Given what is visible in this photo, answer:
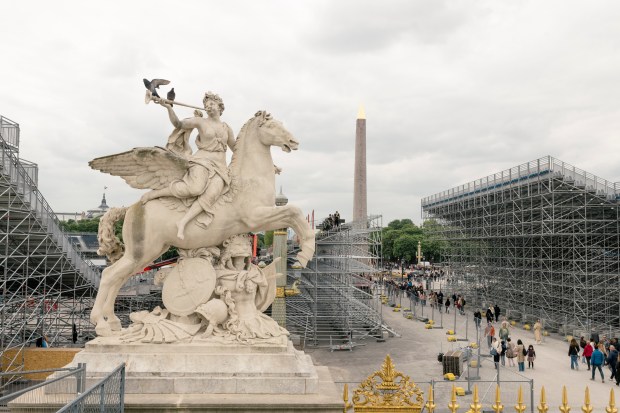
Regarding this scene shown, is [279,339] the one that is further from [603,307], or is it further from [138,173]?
[603,307]

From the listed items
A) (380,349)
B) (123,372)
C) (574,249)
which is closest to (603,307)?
(574,249)

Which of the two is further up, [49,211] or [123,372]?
[49,211]

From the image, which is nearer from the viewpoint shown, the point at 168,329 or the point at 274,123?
the point at 168,329

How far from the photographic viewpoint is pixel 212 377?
6320mm

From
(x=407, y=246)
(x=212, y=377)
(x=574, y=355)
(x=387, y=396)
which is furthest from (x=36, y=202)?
(x=407, y=246)

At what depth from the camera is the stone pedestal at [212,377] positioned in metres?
5.99

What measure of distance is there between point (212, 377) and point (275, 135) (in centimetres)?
304

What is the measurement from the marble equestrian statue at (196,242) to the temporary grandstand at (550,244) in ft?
66.6

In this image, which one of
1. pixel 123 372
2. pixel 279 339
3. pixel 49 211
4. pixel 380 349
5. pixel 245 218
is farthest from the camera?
pixel 380 349

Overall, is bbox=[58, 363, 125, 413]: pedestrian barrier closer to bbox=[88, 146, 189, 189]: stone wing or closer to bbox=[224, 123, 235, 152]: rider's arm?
bbox=[88, 146, 189, 189]: stone wing

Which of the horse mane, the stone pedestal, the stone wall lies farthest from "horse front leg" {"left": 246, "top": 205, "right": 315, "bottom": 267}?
the stone wall

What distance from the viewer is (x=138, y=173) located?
7113 mm

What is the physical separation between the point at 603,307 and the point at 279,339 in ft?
74.3

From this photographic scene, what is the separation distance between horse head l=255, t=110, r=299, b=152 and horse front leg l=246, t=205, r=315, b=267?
0.81m
